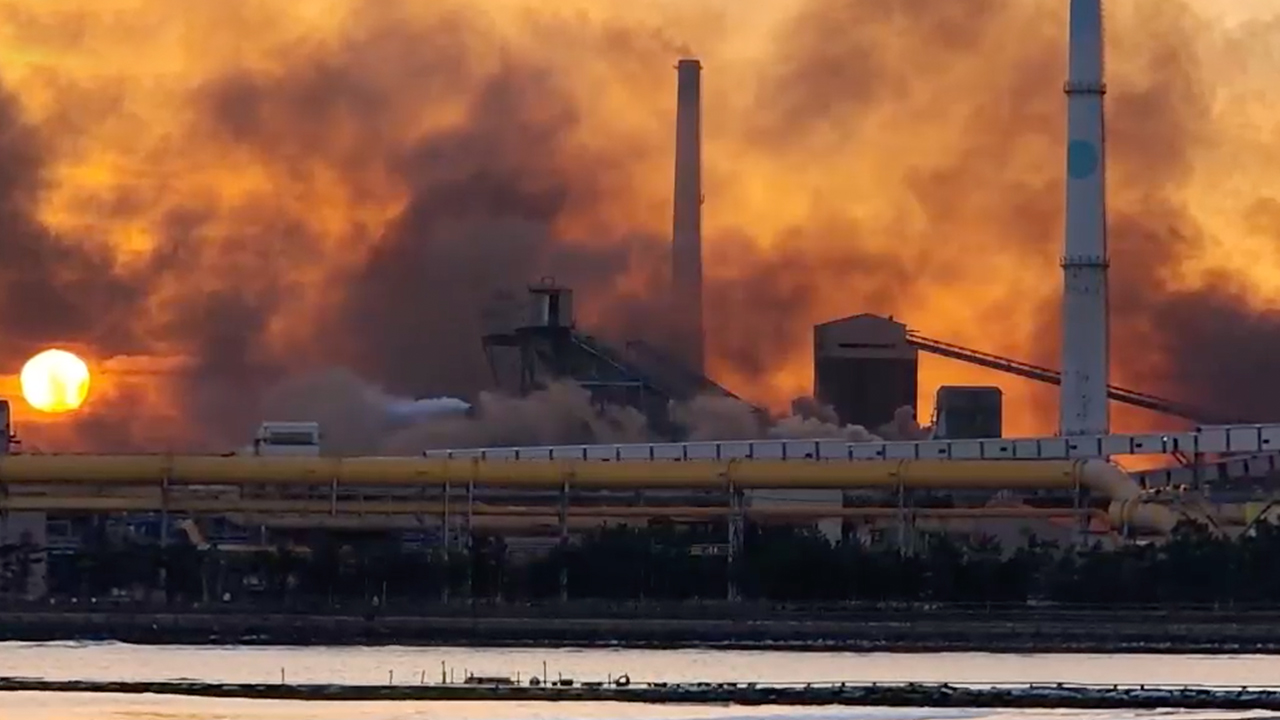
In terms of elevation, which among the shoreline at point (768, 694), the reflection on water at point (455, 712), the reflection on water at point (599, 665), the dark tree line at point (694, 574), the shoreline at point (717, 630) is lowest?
the reflection on water at point (455, 712)

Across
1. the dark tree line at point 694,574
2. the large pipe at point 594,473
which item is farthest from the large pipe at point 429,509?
the dark tree line at point 694,574

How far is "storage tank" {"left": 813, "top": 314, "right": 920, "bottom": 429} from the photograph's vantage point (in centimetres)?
10238

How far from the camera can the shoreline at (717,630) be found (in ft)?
206

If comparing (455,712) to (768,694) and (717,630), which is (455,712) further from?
(717,630)

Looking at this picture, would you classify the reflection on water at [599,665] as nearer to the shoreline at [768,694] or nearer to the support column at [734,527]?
the shoreline at [768,694]

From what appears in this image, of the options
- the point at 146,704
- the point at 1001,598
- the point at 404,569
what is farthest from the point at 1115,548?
the point at 146,704

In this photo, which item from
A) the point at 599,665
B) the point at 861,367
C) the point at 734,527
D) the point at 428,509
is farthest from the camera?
the point at 861,367

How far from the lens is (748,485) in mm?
75750

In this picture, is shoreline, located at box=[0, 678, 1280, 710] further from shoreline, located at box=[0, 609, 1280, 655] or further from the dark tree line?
the dark tree line

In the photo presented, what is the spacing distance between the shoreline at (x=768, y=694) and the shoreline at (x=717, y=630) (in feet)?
38.0

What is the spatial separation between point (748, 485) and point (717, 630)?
11.2m

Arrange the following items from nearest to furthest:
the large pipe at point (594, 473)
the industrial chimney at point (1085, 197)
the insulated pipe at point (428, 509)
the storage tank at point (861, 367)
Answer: the large pipe at point (594, 473) < the insulated pipe at point (428, 509) < the industrial chimney at point (1085, 197) < the storage tank at point (861, 367)

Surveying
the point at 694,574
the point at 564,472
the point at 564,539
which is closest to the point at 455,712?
the point at 694,574

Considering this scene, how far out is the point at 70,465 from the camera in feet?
252
